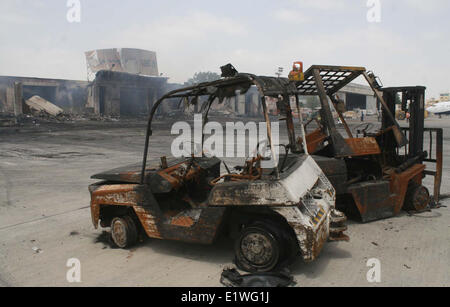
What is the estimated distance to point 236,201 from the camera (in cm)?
391

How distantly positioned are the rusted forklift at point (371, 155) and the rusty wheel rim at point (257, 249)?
2187 millimetres

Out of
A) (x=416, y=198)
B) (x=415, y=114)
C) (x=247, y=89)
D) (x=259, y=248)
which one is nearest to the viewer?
(x=259, y=248)

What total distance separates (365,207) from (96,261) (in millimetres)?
4016

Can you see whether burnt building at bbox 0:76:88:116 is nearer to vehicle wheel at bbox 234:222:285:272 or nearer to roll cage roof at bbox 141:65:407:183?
roll cage roof at bbox 141:65:407:183

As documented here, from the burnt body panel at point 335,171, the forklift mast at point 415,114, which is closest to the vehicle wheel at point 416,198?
the forklift mast at point 415,114

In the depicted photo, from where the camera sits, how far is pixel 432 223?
19.3ft

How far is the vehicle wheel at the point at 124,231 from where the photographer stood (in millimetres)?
4812

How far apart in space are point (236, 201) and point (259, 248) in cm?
Result: 54

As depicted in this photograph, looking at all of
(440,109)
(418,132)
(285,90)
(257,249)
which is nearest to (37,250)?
(257,249)

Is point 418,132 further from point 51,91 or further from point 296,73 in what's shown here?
point 51,91

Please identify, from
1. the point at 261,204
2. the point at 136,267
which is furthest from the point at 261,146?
the point at 136,267

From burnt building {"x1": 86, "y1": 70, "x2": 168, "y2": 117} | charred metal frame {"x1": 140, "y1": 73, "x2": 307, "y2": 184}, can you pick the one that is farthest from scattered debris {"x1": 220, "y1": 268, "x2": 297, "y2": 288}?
burnt building {"x1": 86, "y1": 70, "x2": 168, "y2": 117}

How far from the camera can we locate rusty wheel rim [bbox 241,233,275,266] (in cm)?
386

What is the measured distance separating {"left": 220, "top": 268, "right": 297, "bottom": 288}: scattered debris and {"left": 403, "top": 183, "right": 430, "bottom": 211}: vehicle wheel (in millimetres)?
3666
